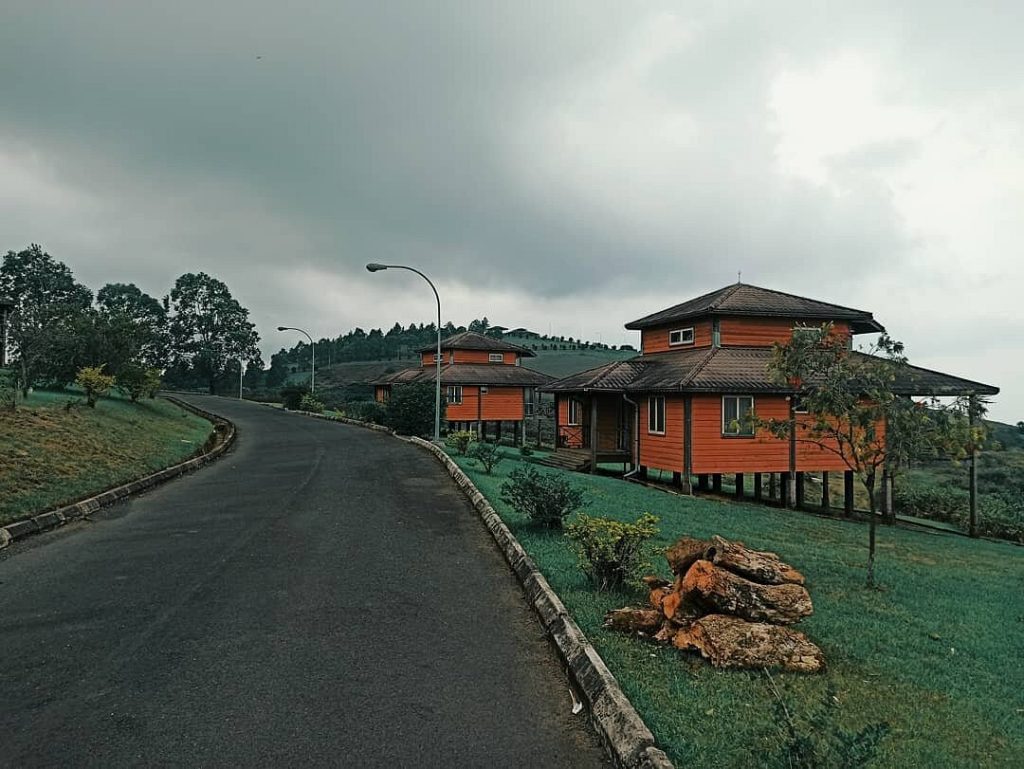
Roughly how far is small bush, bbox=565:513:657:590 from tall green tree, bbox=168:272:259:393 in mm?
80259

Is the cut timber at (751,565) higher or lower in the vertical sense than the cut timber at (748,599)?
higher

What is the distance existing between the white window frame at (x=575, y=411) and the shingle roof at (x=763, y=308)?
17.0 feet

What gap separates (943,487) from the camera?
36.2 metres

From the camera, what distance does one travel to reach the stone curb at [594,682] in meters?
A: 3.96

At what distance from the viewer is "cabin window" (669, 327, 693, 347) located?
82.8 feet

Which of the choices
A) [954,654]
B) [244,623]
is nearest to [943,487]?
[954,654]

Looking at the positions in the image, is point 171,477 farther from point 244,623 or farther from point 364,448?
point 244,623

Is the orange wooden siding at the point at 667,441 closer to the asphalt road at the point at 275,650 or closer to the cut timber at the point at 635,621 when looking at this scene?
the asphalt road at the point at 275,650

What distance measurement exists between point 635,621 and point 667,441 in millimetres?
17385

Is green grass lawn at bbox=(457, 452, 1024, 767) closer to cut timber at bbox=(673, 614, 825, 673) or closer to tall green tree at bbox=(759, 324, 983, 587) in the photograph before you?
cut timber at bbox=(673, 614, 825, 673)

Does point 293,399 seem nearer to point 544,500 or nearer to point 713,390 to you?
point 713,390

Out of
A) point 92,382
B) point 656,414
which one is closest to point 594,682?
point 656,414

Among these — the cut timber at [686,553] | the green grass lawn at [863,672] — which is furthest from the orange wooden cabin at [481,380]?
the cut timber at [686,553]

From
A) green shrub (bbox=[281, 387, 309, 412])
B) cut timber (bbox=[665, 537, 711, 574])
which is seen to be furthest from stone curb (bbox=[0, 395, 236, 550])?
green shrub (bbox=[281, 387, 309, 412])
